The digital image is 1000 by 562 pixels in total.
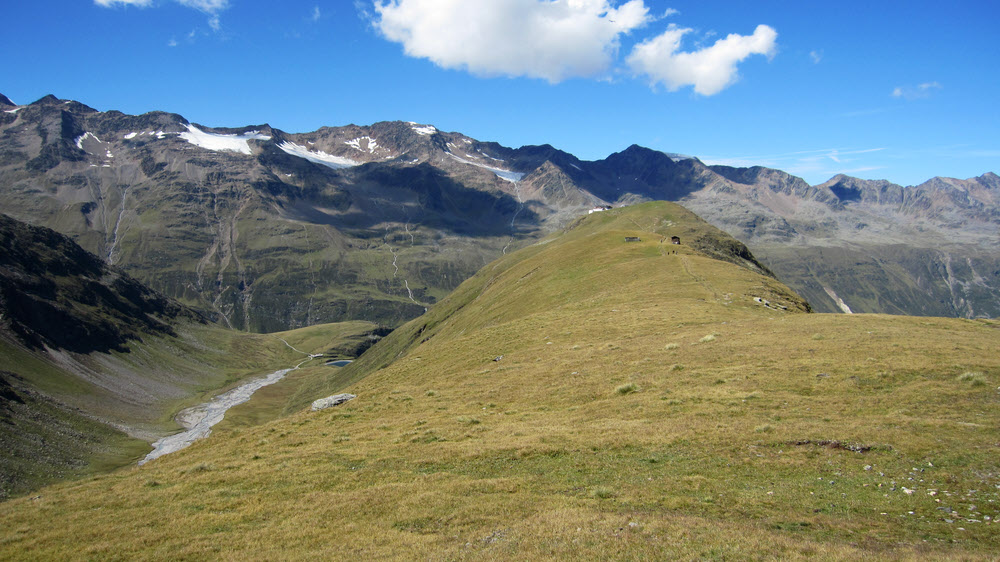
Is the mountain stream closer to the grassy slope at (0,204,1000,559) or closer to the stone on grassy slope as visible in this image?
the stone on grassy slope

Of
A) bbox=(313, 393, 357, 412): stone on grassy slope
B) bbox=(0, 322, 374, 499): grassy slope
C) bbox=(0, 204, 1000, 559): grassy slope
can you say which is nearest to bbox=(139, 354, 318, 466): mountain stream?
bbox=(0, 322, 374, 499): grassy slope

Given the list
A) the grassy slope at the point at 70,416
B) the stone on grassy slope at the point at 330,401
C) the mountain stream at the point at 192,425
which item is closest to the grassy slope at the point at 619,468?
the stone on grassy slope at the point at 330,401

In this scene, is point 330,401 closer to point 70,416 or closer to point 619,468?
point 619,468

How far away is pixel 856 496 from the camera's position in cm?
1814

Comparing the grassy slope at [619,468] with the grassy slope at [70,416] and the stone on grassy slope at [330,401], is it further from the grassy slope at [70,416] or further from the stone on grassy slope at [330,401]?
the grassy slope at [70,416]

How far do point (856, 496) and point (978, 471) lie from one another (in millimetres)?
4944

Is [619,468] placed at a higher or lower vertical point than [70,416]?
higher

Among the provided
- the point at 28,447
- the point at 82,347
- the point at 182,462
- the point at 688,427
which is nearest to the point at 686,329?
the point at 688,427

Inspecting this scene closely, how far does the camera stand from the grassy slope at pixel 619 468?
1628 cm

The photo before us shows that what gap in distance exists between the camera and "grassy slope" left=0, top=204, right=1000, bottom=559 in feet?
53.4

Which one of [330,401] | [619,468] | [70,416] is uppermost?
[619,468]

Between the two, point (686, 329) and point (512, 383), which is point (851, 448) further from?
point (686, 329)

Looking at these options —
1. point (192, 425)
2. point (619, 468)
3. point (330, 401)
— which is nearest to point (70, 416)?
point (192, 425)

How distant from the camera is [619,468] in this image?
2227 cm
